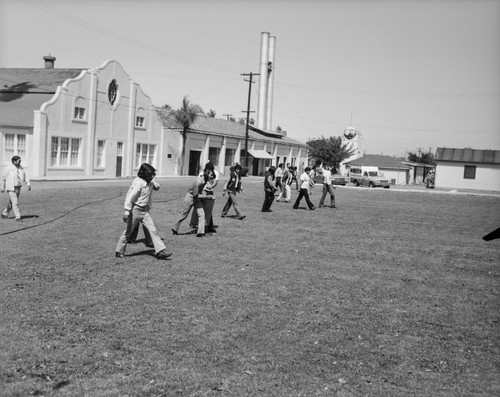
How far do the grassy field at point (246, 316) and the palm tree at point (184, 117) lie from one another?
3726cm

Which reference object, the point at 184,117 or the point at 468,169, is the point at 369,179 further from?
the point at 184,117

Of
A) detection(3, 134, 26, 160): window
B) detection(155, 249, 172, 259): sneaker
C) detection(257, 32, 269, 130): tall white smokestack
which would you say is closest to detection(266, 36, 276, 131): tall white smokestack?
detection(257, 32, 269, 130): tall white smokestack

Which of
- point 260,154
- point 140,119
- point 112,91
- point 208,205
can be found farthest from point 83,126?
point 208,205

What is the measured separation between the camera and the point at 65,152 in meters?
38.4

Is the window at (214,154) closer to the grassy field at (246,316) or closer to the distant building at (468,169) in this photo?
the distant building at (468,169)

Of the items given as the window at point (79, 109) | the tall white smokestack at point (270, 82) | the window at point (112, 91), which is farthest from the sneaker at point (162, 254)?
the tall white smokestack at point (270, 82)

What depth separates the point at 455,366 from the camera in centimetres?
589

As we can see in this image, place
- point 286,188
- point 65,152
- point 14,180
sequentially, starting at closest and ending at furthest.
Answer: point 14,180
point 286,188
point 65,152

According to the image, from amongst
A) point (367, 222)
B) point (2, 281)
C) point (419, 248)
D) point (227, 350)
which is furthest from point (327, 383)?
point (367, 222)

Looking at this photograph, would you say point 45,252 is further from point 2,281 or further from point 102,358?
point 102,358

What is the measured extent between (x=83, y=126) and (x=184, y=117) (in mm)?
12696

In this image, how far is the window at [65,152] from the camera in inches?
1468

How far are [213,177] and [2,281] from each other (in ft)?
19.5

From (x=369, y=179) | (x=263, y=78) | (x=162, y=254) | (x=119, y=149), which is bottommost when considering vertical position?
(x=162, y=254)
